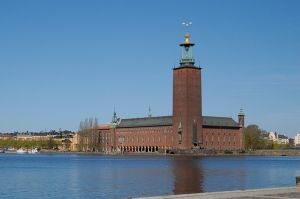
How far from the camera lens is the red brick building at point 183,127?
102 m

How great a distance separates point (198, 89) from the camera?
103 metres

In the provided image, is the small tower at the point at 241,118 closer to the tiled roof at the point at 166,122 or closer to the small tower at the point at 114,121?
the tiled roof at the point at 166,122

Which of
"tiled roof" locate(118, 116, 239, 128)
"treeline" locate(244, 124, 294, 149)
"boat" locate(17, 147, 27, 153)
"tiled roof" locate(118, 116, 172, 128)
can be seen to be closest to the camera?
"tiled roof" locate(118, 116, 239, 128)

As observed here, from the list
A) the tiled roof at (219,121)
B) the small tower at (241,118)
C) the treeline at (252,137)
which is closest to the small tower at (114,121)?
the tiled roof at (219,121)

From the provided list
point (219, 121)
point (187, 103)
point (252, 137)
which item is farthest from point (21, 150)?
point (187, 103)

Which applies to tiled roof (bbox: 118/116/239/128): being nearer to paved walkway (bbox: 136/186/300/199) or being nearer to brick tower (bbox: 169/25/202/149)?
brick tower (bbox: 169/25/202/149)

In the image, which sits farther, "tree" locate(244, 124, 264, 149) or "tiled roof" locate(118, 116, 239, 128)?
"tree" locate(244, 124, 264, 149)

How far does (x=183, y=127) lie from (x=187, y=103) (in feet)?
14.9

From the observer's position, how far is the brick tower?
101188 mm

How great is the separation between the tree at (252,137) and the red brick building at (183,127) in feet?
45.4

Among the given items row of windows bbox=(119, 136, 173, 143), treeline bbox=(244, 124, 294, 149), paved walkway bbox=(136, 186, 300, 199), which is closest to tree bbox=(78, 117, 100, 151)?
row of windows bbox=(119, 136, 173, 143)

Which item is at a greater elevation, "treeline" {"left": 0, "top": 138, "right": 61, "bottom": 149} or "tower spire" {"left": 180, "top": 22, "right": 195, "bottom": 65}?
"tower spire" {"left": 180, "top": 22, "right": 195, "bottom": 65}

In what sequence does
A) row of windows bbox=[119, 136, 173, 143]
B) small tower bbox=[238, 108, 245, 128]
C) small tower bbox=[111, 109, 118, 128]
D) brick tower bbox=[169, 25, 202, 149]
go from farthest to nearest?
1. small tower bbox=[111, 109, 118, 128]
2. small tower bbox=[238, 108, 245, 128]
3. row of windows bbox=[119, 136, 173, 143]
4. brick tower bbox=[169, 25, 202, 149]

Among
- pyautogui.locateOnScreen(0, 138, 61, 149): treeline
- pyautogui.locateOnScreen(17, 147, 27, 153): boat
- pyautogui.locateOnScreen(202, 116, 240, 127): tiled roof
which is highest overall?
pyautogui.locateOnScreen(202, 116, 240, 127): tiled roof
